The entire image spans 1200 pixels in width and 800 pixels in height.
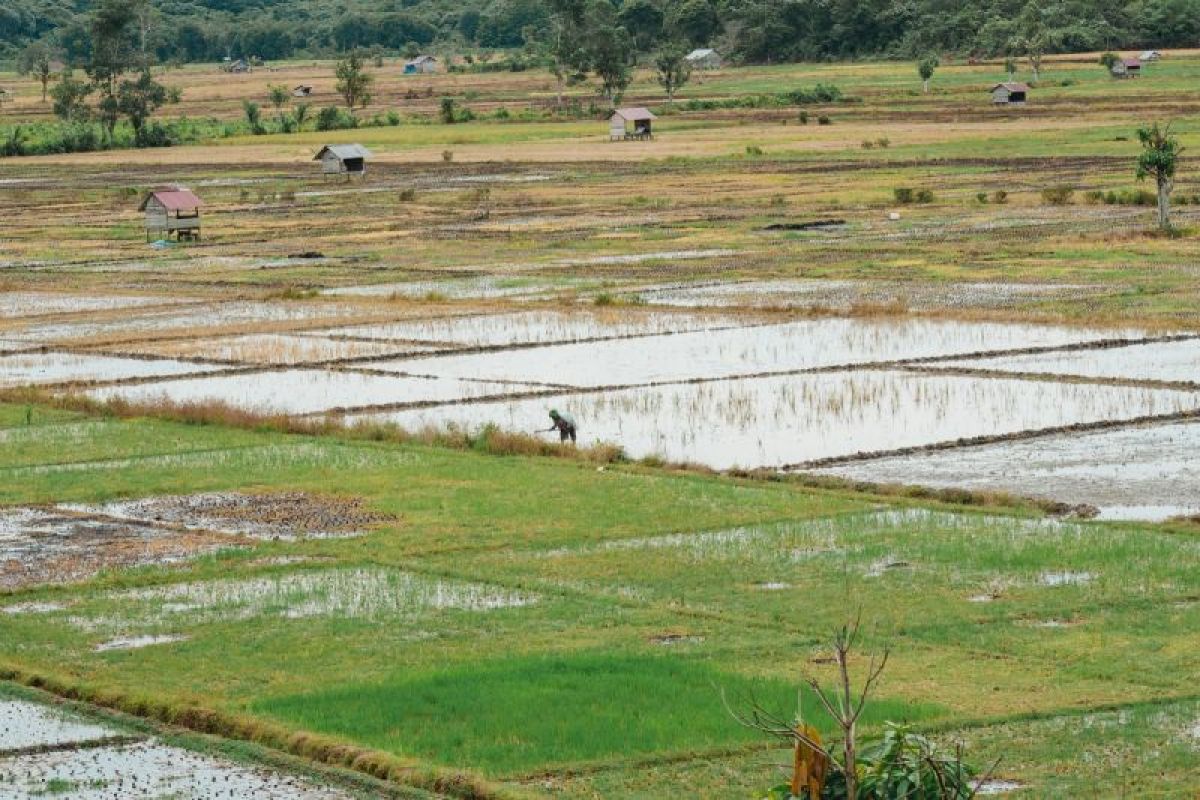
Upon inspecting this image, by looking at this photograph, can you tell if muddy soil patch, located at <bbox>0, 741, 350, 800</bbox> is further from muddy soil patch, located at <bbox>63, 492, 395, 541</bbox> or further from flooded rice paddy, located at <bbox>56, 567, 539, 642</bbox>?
muddy soil patch, located at <bbox>63, 492, 395, 541</bbox>

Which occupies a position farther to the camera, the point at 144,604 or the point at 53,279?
the point at 53,279

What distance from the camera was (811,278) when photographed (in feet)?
116

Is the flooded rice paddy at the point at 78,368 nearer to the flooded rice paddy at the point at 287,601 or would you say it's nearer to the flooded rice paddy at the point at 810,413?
the flooded rice paddy at the point at 810,413

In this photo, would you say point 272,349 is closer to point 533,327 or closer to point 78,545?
point 533,327

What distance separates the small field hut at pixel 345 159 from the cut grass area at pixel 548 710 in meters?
56.2

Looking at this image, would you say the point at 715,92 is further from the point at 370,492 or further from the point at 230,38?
the point at 370,492

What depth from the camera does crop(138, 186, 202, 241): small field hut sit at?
4834 centimetres

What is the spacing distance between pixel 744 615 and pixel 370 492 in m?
5.61

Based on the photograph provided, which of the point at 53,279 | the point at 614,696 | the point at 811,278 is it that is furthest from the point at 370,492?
the point at 53,279

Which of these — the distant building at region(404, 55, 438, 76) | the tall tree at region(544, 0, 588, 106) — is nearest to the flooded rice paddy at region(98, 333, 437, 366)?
the tall tree at region(544, 0, 588, 106)

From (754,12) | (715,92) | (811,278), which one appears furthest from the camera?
(754,12)

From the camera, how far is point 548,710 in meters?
11.2

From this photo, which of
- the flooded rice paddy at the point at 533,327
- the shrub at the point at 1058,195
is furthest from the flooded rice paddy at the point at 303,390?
the shrub at the point at 1058,195

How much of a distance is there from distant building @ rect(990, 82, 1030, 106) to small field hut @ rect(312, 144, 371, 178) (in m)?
28.7
